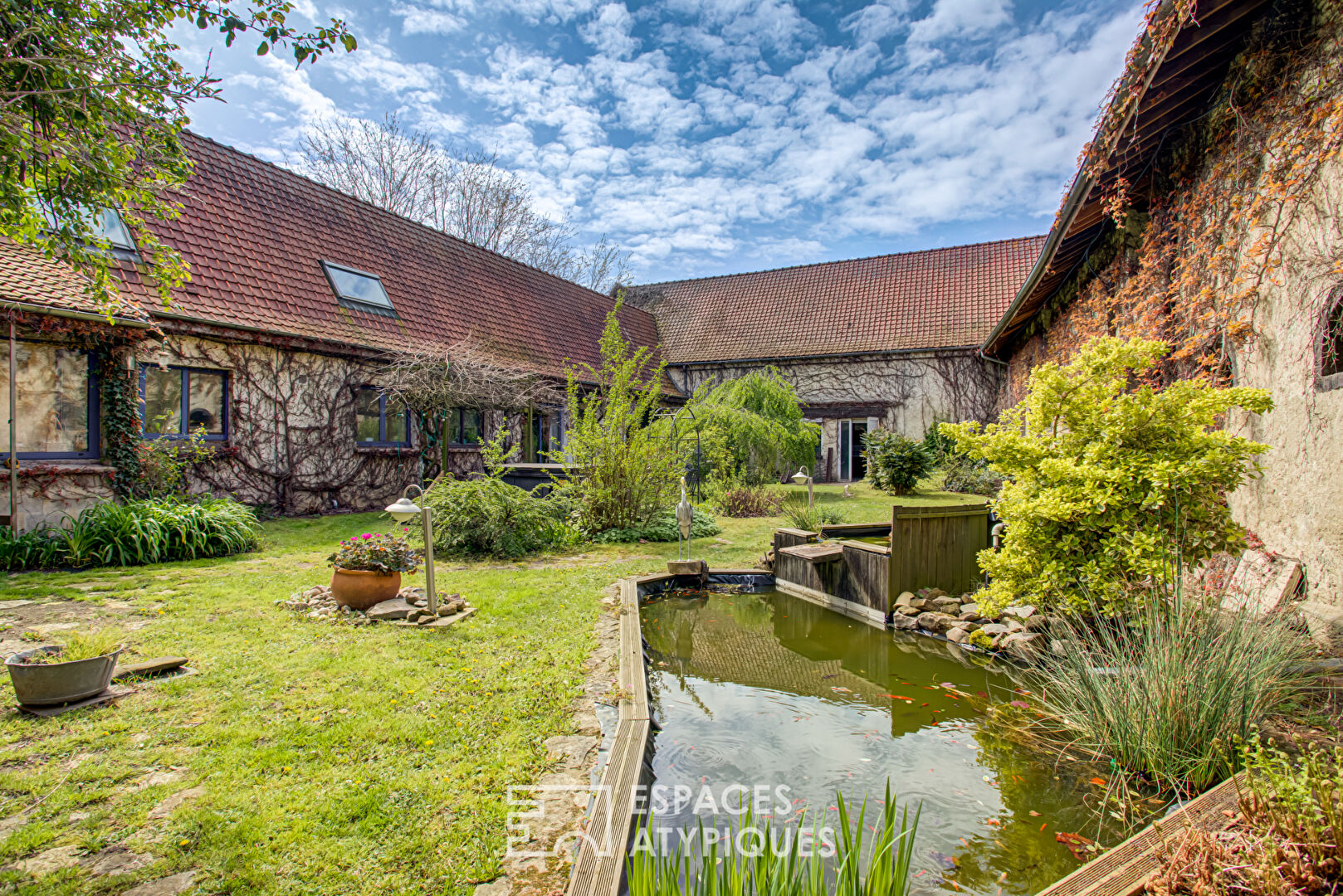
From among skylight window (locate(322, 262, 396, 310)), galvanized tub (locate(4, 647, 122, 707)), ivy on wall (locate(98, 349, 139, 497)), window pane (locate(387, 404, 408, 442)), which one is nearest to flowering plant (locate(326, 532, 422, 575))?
galvanized tub (locate(4, 647, 122, 707))

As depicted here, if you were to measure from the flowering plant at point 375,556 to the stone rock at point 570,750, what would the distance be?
286 centimetres

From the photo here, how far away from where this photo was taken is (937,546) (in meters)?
6.20

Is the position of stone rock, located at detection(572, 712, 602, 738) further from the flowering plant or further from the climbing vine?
the climbing vine

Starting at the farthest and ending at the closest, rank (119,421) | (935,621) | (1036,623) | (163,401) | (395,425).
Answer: (395,425), (163,401), (119,421), (935,621), (1036,623)

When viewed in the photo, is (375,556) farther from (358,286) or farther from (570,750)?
(358,286)

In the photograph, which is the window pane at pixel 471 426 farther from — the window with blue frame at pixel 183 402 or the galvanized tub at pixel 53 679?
the galvanized tub at pixel 53 679

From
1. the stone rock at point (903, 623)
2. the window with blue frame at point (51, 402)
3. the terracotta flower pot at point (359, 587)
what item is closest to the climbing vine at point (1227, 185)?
the stone rock at point (903, 623)

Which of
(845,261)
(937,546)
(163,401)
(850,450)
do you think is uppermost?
(845,261)

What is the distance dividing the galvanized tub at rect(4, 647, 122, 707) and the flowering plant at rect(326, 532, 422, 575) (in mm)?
1879

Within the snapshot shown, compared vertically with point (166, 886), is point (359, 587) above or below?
above

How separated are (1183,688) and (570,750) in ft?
9.42

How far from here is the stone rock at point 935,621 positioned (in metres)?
5.57

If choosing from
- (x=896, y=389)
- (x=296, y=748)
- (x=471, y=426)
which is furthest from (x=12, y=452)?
(x=896, y=389)

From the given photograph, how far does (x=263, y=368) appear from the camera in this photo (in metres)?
10.4
